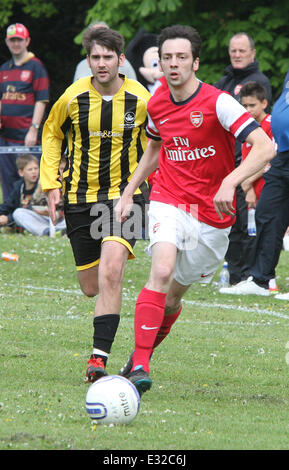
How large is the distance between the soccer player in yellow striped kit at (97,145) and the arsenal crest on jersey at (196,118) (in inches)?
36.2

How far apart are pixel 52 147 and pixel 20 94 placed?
976 centimetres

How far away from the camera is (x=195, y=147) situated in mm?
6750

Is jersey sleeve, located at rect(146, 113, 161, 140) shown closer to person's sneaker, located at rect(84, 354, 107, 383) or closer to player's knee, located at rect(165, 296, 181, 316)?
player's knee, located at rect(165, 296, 181, 316)

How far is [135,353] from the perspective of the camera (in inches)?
252

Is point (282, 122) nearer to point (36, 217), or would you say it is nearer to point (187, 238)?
point (187, 238)

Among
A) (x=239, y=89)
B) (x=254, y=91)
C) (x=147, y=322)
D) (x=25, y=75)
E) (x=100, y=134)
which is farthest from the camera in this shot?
(x=25, y=75)

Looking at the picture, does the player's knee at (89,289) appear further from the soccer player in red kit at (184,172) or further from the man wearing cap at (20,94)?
the man wearing cap at (20,94)

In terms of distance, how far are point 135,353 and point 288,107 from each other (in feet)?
17.2

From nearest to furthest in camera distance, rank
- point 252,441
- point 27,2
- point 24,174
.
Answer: point 252,441 < point 24,174 < point 27,2

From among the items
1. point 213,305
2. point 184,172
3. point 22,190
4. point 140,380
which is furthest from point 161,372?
point 22,190

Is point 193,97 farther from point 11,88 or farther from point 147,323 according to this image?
point 11,88

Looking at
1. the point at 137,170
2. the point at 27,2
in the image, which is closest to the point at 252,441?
the point at 137,170

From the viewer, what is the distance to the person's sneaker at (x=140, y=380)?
6125mm

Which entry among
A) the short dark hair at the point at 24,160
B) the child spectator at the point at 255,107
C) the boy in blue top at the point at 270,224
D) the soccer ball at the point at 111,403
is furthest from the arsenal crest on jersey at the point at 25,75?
the soccer ball at the point at 111,403
